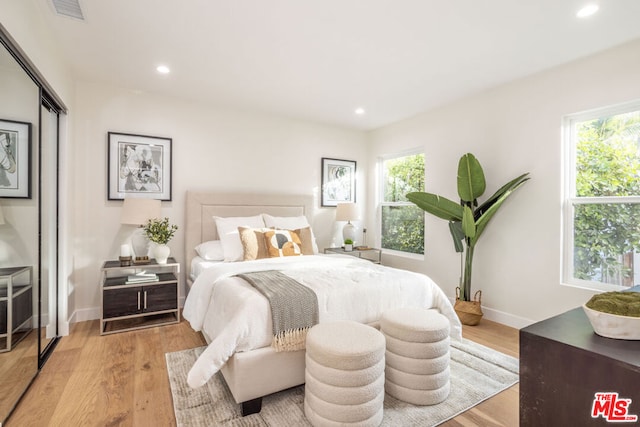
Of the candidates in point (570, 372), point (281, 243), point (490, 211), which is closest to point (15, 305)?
point (281, 243)

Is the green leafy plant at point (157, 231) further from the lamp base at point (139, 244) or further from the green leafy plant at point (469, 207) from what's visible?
the green leafy plant at point (469, 207)

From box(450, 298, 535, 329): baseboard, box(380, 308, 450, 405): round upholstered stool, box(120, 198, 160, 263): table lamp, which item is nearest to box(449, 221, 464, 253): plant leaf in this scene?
box(450, 298, 535, 329): baseboard

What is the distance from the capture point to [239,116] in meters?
4.29

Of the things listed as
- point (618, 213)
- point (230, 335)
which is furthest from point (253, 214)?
point (618, 213)

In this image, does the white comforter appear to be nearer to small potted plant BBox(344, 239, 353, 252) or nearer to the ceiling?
small potted plant BBox(344, 239, 353, 252)

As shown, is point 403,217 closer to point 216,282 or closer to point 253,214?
point 253,214

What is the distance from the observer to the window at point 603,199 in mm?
2639

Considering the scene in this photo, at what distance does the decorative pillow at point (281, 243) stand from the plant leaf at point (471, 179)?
1.86 m

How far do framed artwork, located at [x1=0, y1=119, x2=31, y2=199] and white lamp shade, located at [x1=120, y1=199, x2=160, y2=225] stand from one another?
1.21 meters

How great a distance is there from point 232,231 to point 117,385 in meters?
1.75

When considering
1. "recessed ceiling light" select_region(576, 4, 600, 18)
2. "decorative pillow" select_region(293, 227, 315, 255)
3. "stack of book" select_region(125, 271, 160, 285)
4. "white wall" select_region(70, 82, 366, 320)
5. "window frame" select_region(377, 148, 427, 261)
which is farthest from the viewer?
"window frame" select_region(377, 148, 427, 261)

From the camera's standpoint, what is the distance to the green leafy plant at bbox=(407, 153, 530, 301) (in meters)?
3.24

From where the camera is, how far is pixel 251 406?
1886 mm

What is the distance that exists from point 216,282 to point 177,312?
123 cm
